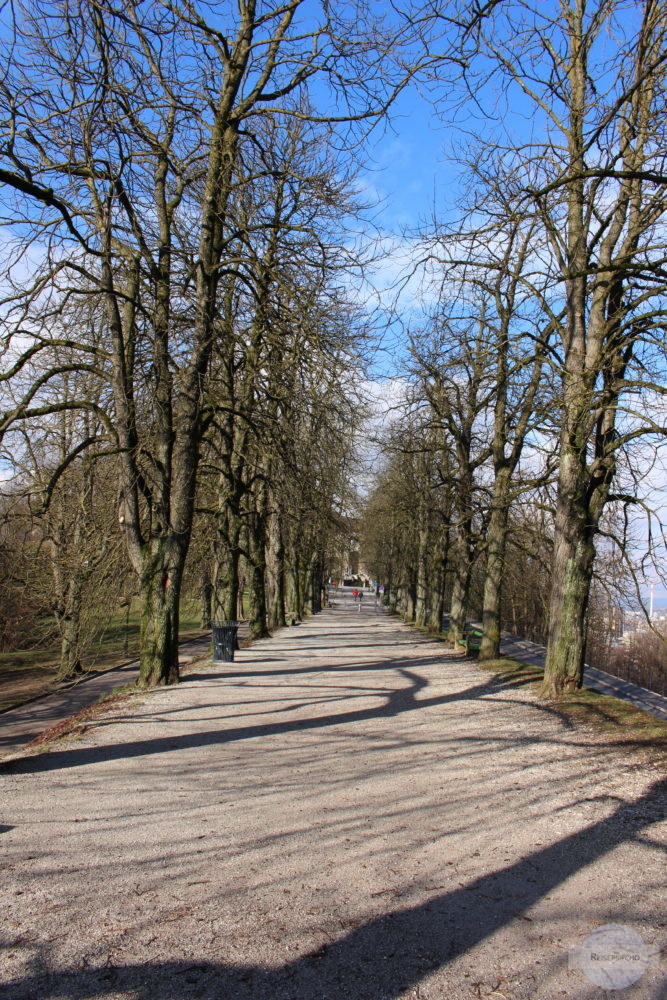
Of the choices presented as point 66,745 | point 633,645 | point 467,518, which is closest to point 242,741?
point 66,745

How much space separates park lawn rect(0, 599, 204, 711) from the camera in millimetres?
19359

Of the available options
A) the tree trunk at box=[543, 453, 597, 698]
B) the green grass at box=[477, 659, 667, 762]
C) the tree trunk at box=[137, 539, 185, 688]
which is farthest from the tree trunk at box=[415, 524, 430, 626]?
the tree trunk at box=[137, 539, 185, 688]

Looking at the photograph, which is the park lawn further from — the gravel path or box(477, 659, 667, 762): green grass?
box(477, 659, 667, 762): green grass

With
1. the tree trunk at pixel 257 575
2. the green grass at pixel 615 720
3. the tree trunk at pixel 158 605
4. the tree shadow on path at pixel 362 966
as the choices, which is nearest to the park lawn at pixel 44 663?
the tree trunk at pixel 257 575

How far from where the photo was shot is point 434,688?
13.0m

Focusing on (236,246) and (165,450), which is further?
(236,246)

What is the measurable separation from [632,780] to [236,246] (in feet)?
38.0

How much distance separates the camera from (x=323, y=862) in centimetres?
467

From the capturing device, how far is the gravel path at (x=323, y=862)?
3314mm

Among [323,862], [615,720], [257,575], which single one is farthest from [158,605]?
[257,575]

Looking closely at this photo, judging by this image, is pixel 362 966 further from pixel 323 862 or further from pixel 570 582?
pixel 570 582

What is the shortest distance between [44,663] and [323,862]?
2385 cm

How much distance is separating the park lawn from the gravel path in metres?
8.32

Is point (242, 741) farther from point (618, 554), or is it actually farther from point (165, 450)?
point (618, 554)
